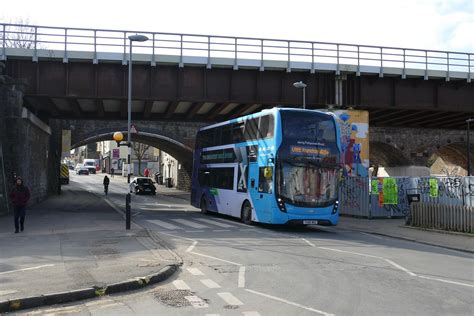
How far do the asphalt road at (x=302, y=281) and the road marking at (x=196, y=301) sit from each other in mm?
15

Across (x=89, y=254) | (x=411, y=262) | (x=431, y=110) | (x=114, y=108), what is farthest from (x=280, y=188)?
→ (x=114, y=108)

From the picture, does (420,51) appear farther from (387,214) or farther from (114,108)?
(114,108)

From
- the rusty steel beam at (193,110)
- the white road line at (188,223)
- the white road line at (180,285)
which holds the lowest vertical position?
the white road line at (180,285)

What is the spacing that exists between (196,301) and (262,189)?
36.2ft

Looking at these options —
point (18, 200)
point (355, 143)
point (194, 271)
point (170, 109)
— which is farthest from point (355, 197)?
point (194, 271)

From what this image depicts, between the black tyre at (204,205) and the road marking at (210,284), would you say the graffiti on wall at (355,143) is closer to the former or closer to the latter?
the black tyre at (204,205)

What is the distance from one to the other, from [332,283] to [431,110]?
22691 millimetres

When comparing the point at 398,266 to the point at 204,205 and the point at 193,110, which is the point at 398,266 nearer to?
the point at 204,205

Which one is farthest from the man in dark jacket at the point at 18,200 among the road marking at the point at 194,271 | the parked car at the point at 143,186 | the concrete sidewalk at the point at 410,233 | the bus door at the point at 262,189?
the parked car at the point at 143,186

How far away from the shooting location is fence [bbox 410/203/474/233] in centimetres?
1798

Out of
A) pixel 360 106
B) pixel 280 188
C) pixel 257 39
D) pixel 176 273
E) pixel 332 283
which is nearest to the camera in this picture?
pixel 332 283

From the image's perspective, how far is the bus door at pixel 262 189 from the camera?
18.0 meters

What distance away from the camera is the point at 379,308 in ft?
24.0

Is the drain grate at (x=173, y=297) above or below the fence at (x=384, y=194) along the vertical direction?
below
